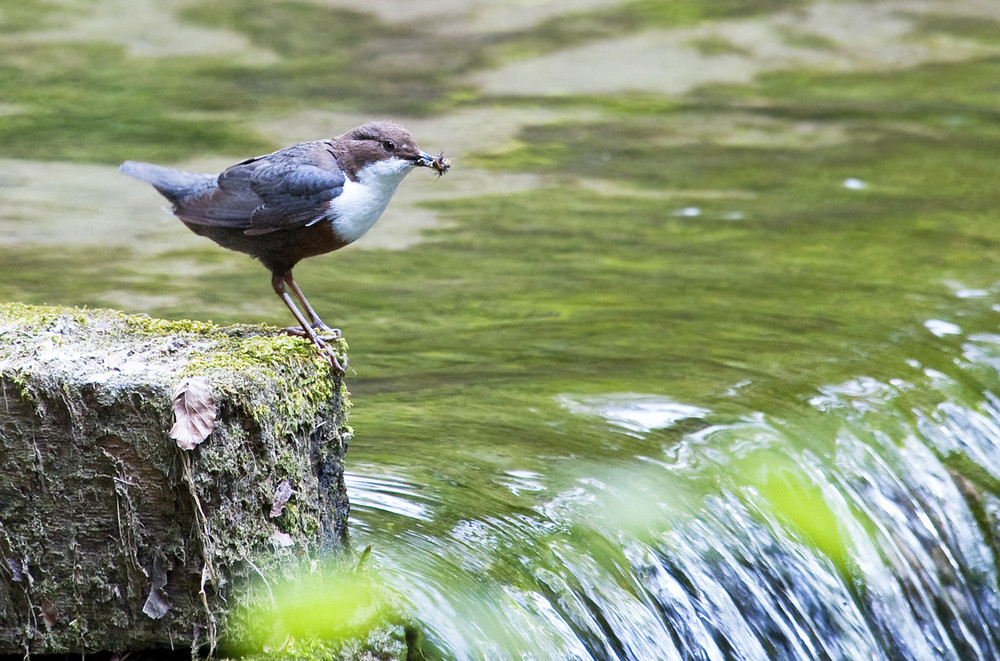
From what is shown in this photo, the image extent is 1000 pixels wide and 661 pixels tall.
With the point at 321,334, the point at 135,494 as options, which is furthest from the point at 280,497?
the point at 321,334

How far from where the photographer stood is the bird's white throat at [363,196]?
3396 mm

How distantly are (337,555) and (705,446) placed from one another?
170cm

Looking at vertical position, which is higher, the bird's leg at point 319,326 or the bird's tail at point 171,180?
the bird's tail at point 171,180

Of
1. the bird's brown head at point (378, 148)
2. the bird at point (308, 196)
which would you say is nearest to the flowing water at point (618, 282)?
the bird at point (308, 196)

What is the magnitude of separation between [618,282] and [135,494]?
4068mm

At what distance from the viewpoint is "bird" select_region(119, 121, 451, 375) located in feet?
11.1

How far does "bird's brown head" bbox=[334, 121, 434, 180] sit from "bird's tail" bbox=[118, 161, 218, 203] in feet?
1.37

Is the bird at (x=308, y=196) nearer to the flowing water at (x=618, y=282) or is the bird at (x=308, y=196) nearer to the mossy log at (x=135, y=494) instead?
the mossy log at (x=135, y=494)

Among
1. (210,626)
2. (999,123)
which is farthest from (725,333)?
(999,123)

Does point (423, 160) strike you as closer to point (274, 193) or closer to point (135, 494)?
point (274, 193)

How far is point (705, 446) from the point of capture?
14.2 feet

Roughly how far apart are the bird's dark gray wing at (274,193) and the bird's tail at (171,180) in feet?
0.21

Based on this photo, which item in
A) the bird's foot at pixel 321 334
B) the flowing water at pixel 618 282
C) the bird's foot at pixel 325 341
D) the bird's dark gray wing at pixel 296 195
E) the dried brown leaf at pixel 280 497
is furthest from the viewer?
the flowing water at pixel 618 282

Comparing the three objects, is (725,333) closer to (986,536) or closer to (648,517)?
(986,536)
